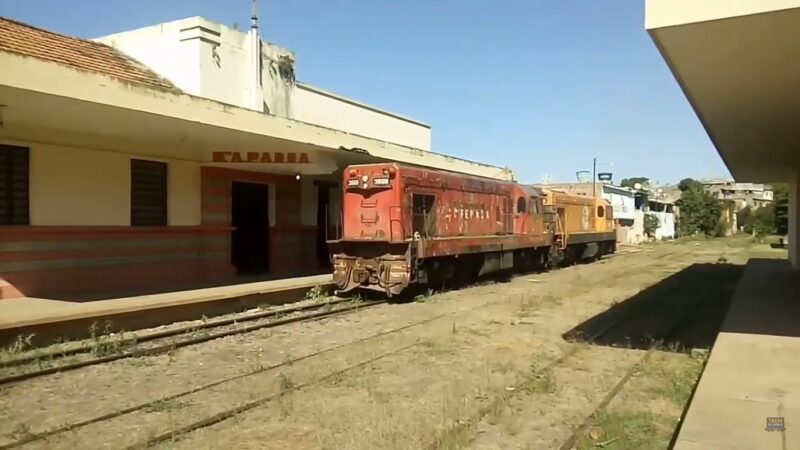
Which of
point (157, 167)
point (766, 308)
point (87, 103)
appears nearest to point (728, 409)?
point (766, 308)

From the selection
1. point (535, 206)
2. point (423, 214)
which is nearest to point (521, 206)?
point (535, 206)

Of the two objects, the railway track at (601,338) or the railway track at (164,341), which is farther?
the railway track at (164,341)

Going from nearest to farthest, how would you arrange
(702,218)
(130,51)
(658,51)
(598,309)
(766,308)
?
1. (658,51)
2. (766,308)
3. (598,309)
4. (130,51)
5. (702,218)

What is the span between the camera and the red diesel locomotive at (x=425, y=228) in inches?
591

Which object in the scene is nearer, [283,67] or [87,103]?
[87,103]

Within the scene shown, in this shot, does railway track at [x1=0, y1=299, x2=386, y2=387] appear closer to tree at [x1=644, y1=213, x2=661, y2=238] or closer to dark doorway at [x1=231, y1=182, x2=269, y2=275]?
dark doorway at [x1=231, y1=182, x2=269, y2=275]

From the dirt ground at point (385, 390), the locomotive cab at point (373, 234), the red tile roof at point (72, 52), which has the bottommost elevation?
the dirt ground at point (385, 390)

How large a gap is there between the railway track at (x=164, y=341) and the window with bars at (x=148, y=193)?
360 centimetres

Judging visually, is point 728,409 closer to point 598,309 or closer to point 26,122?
point 598,309

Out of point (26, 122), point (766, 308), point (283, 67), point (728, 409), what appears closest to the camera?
point (728, 409)

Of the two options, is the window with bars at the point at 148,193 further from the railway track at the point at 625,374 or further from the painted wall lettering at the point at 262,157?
the railway track at the point at 625,374

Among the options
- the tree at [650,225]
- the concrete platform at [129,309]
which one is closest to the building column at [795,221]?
the concrete platform at [129,309]

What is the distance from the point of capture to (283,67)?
Answer: 2127 centimetres

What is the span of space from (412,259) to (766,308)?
7298mm
